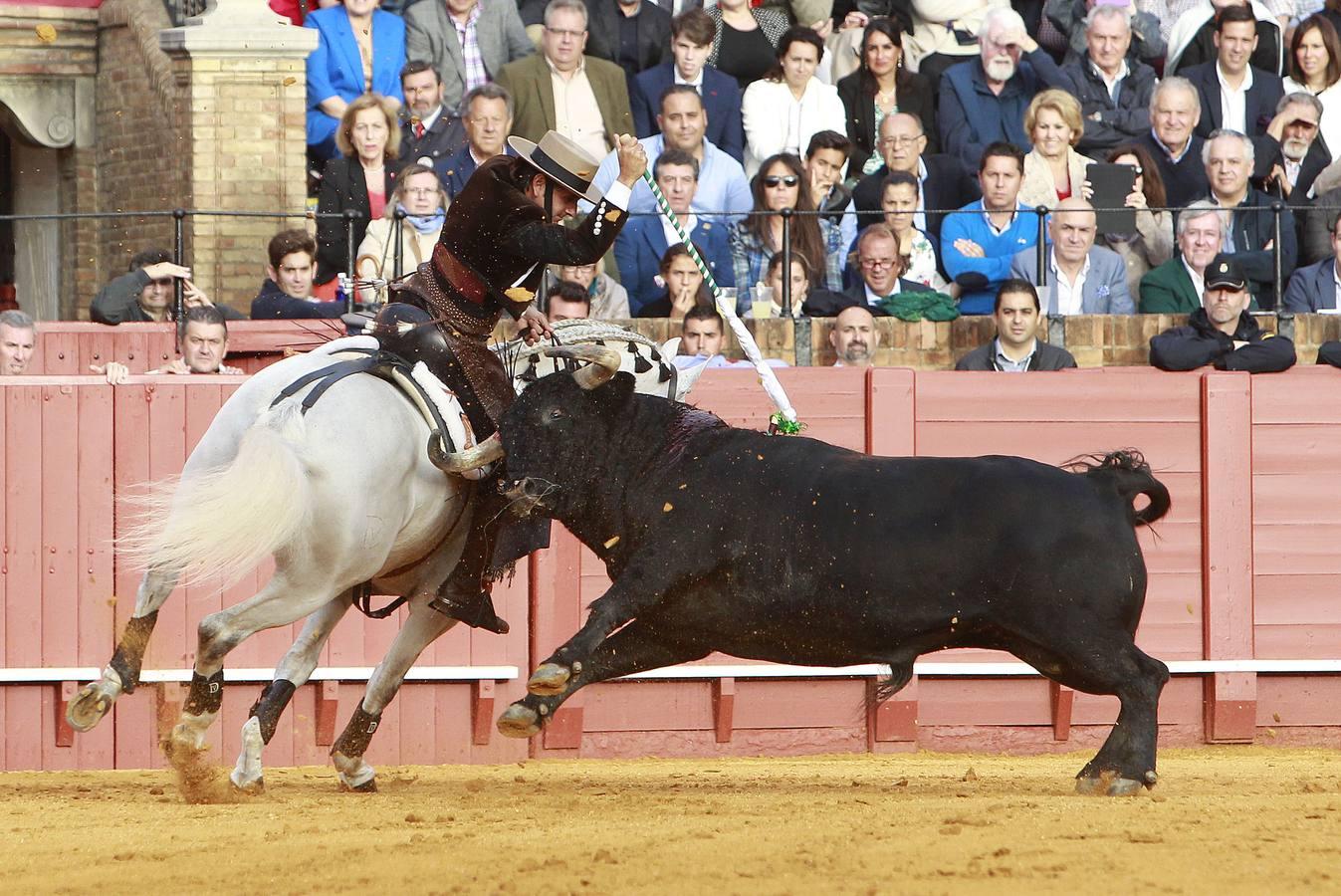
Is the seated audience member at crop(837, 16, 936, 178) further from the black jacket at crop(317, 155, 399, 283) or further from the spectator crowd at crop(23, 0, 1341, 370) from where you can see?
the black jacket at crop(317, 155, 399, 283)

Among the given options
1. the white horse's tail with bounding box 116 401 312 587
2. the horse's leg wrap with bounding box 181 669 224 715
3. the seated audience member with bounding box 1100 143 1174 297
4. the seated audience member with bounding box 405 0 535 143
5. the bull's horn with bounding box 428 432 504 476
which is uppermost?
the seated audience member with bounding box 405 0 535 143

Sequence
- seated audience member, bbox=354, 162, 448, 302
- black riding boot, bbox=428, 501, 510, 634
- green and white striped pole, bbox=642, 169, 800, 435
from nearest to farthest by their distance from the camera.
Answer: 1. black riding boot, bbox=428, 501, 510, 634
2. green and white striped pole, bbox=642, 169, 800, 435
3. seated audience member, bbox=354, 162, 448, 302

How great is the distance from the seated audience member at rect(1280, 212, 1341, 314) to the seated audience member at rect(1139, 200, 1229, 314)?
20.7 inches

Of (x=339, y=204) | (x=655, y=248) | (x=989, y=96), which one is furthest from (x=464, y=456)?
(x=989, y=96)

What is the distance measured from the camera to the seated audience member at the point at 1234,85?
1275 cm

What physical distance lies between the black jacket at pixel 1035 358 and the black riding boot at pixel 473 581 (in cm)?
390

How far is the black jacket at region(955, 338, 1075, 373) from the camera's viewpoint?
10.9 m

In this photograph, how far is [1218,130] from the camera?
12.4 metres

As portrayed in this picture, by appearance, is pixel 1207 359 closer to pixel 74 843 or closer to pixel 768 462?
pixel 768 462

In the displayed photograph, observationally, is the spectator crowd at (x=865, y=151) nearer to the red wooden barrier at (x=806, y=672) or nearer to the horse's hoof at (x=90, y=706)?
the red wooden barrier at (x=806, y=672)

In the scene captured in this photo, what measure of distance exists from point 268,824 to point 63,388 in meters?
3.89

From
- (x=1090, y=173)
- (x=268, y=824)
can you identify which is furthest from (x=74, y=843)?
(x=1090, y=173)

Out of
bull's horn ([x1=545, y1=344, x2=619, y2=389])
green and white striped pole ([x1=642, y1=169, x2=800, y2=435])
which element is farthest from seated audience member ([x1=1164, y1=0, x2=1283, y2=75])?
bull's horn ([x1=545, y1=344, x2=619, y2=389])

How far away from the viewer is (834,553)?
7.18 metres
